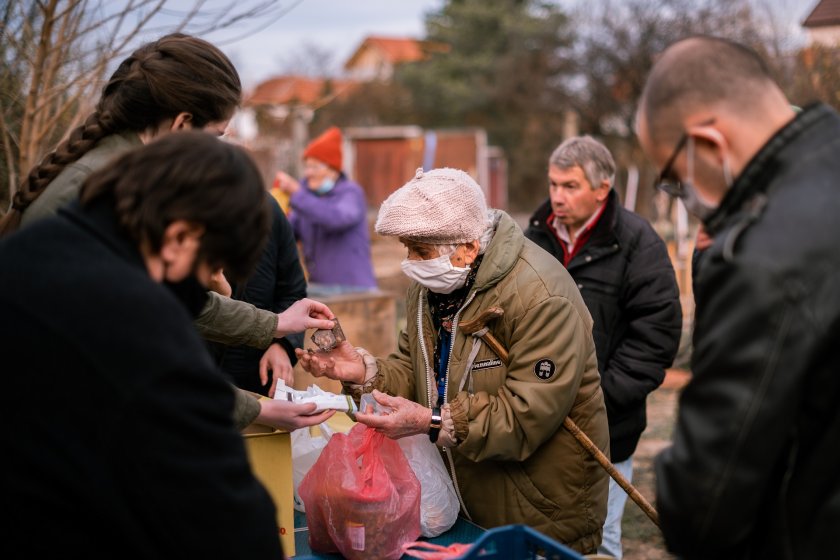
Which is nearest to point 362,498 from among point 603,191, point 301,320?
point 301,320

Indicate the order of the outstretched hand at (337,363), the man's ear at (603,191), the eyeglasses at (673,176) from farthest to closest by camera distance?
1. the man's ear at (603,191)
2. the outstretched hand at (337,363)
3. the eyeglasses at (673,176)

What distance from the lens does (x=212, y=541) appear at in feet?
4.80

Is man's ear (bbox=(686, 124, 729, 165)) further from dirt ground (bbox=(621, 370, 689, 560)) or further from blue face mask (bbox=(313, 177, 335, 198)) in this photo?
blue face mask (bbox=(313, 177, 335, 198))

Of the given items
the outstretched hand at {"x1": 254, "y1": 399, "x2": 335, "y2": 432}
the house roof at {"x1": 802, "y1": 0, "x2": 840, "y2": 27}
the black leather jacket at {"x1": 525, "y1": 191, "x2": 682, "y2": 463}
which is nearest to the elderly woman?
the outstretched hand at {"x1": 254, "y1": 399, "x2": 335, "y2": 432}

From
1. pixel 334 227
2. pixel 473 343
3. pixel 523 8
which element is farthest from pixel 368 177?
pixel 473 343

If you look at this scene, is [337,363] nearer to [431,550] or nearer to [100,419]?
[431,550]

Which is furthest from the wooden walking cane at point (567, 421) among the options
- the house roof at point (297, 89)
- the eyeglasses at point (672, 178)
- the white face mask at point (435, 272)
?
the house roof at point (297, 89)

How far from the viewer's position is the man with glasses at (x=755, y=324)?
4.93ft

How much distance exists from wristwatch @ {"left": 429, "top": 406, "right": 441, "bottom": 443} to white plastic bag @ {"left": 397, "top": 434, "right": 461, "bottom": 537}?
13 cm

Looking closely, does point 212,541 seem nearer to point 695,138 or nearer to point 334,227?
point 695,138

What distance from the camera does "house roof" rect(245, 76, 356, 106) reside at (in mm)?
29719

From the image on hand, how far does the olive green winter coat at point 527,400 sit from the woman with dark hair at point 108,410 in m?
1.15

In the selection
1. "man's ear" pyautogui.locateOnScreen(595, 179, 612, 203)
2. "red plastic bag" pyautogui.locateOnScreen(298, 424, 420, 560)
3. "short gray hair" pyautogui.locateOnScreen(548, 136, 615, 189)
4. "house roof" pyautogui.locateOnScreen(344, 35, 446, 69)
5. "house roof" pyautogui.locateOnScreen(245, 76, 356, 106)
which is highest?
"short gray hair" pyautogui.locateOnScreen(548, 136, 615, 189)

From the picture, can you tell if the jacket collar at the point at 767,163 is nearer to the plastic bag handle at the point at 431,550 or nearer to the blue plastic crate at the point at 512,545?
the blue plastic crate at the point at 512,545
